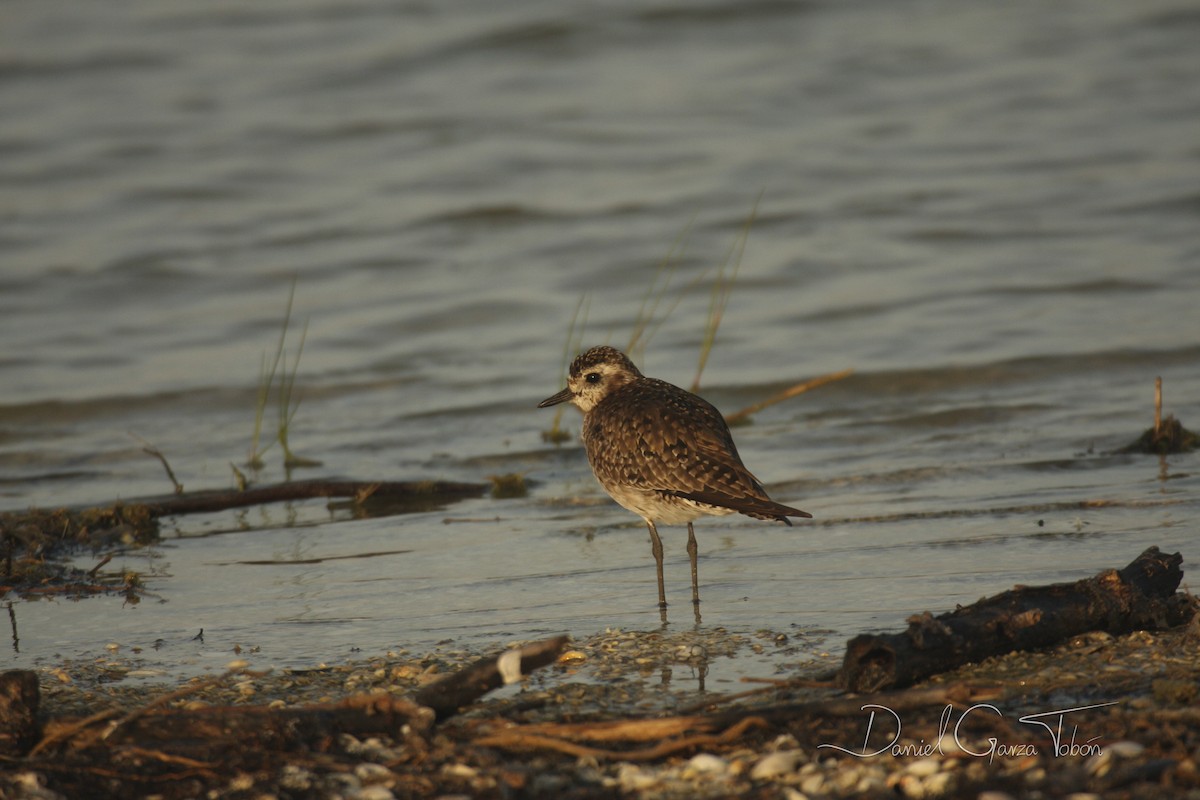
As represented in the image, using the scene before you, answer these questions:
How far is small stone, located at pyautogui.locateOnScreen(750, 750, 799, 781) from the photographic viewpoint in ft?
13.6

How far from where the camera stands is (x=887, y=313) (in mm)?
12766

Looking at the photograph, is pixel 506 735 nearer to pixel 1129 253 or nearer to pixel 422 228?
pixel 1129 253

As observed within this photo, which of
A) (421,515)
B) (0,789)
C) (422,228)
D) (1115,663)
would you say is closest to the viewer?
(0,789)

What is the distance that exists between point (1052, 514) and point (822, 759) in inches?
140

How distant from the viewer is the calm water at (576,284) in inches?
274

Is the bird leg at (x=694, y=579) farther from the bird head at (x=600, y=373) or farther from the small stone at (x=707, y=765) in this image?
the small stone at (x=707, y=765)

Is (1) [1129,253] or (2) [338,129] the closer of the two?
(1) [1129,253]

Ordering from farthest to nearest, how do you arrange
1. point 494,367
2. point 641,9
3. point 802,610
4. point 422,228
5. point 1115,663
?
point 641,9 < point 422,228 < point 494,367 < point 802,610 < point 1115,663

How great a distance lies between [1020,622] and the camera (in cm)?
492

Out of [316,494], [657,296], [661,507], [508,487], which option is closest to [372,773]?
[661,507]

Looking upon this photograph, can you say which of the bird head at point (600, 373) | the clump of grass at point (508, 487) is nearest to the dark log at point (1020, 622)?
the bird head at point (600, 373)

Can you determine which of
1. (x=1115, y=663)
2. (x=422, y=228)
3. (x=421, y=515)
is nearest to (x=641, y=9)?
(x=422, y=228)

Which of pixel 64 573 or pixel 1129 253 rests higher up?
pixel 1129 253

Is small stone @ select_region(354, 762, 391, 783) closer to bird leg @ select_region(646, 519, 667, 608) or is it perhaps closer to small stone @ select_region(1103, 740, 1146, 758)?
small stone @ select_region(1103, 740, 1146, 758)
